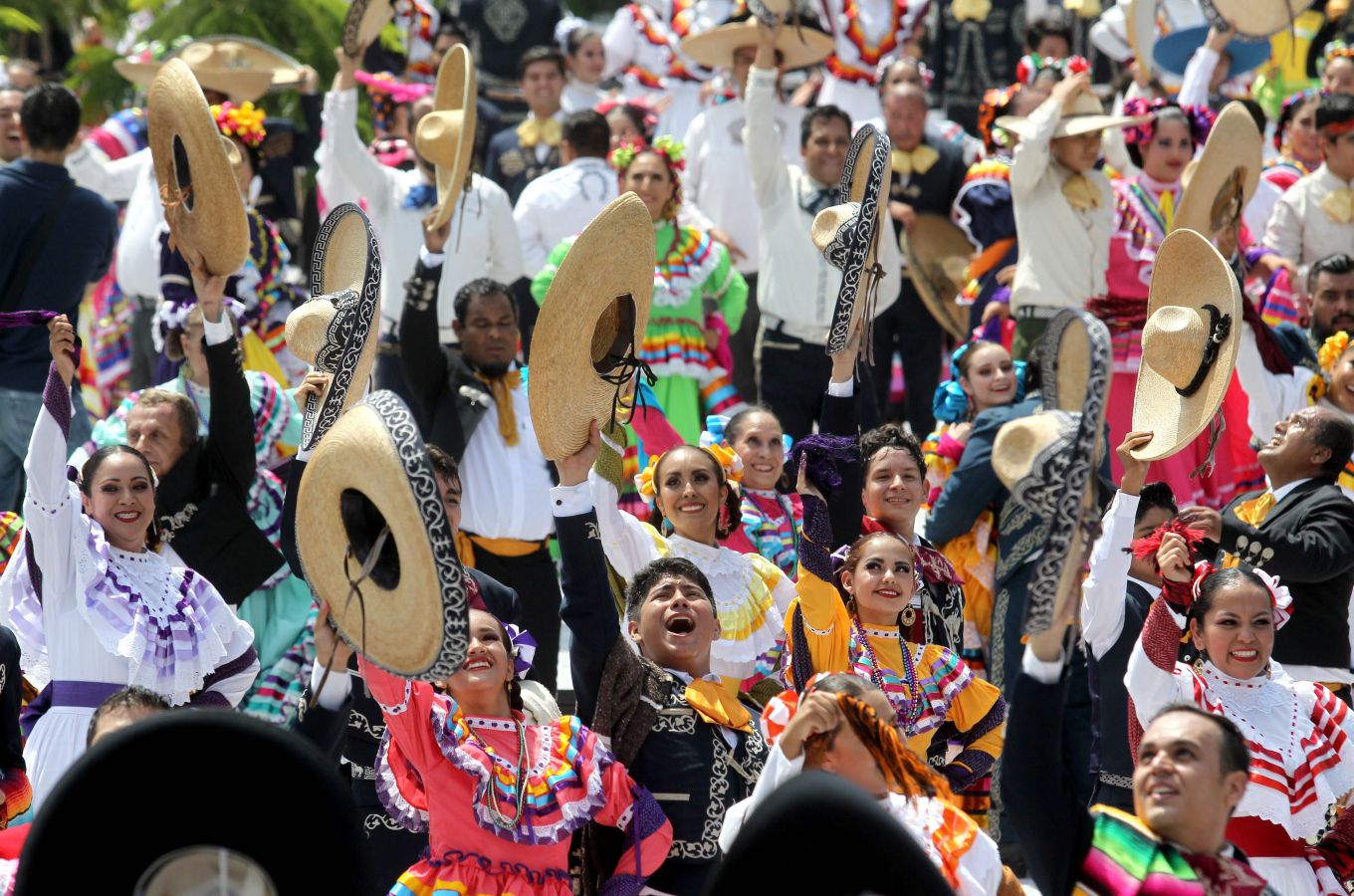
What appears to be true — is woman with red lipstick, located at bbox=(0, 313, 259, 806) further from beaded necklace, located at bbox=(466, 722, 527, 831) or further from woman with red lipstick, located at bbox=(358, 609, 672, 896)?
beaded necklace, located at bbox=(466, 722, 527, 831)

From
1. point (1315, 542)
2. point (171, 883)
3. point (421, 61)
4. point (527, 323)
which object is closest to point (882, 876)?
point (171, 883)

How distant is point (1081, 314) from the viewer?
423 cm

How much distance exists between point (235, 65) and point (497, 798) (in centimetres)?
579

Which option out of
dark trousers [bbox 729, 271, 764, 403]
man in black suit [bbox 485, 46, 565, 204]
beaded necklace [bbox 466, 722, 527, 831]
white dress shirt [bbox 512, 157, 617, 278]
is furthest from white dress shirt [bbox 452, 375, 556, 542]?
man in black suit [bbox 485, 46, 565, 204]

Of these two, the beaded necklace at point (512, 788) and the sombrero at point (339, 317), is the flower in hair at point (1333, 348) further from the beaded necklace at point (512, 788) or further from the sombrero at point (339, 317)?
the beaded necklace at point (512, 788)

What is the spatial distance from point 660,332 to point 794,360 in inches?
23.1

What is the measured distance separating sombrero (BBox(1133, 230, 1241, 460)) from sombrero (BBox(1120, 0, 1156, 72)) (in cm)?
472

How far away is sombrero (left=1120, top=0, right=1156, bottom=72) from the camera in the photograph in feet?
33.0

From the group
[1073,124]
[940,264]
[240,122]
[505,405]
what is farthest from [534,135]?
[505,405]

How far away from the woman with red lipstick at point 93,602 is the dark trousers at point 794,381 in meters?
3.30

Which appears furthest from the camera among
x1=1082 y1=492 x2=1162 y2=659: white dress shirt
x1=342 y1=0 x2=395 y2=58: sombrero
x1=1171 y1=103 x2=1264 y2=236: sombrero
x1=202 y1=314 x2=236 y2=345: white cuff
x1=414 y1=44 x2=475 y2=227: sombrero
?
x1=342 y1=0 x2=395 y2=58: sombrero

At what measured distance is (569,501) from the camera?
5.37 meters

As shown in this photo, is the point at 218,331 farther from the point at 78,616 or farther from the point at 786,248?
the point at 786,248

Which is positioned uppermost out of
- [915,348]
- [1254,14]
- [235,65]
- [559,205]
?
[1254,14]
